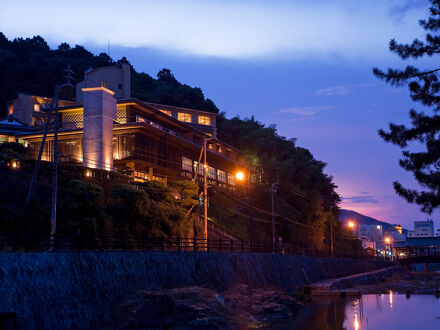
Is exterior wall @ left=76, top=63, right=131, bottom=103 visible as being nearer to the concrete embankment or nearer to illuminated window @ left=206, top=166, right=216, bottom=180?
illuminated window @ left=206, top=166, right=216, bottom=180

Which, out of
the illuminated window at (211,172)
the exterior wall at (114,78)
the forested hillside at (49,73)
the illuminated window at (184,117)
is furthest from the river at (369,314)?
the forested hillside at (49,73)

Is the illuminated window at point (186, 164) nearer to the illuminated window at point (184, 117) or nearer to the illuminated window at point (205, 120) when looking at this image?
the illuminated window at point (184, 117)

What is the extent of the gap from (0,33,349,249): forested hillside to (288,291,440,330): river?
21188mm

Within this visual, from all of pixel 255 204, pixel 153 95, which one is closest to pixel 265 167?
pixel 255 204

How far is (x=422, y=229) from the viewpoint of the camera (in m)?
192

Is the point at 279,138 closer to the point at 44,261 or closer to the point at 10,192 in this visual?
the point at 10,192

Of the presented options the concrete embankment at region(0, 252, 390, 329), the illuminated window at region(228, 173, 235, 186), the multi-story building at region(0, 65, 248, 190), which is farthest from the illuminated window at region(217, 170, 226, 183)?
the concrete embankment at region(0, 252, 390, 329)

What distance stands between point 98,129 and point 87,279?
3072 cm

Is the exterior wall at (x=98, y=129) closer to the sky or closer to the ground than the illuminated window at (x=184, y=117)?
closer to the ground

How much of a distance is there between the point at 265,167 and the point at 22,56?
56347 mm

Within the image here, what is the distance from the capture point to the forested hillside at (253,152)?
75.3m

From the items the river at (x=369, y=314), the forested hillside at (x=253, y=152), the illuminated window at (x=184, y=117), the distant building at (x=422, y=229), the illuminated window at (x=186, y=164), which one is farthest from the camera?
the distant building at (x=422, y=229)

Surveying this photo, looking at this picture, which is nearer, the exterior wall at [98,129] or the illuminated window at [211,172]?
the exterior wall at [98,129]

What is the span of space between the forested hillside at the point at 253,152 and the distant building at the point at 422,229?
10163 cm
